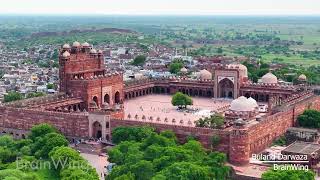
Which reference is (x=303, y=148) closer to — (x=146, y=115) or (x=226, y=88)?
(x=146, y=115)

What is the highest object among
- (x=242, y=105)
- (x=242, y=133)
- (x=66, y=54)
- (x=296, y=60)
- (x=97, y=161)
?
(x=66, y=54)

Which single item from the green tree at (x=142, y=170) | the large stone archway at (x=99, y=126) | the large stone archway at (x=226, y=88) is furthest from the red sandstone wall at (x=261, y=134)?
the large stone archway at (x=226, y=88)

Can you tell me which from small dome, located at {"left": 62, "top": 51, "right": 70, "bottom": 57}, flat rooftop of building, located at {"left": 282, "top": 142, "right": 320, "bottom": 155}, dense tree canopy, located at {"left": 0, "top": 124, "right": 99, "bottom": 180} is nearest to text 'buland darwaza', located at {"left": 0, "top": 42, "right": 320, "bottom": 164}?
small dome, located at {"left": 62, "top": 51, "right": 70, "bottom": 57}

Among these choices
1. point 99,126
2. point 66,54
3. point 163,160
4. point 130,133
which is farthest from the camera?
point 66,54

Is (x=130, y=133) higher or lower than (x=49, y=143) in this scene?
higher

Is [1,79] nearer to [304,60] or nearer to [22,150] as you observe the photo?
[22,150]

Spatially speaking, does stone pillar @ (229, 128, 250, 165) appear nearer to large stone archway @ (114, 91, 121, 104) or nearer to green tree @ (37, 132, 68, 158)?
green tree @ (37, 132, 68, 158)

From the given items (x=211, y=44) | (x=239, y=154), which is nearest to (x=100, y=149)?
(x=239, y=154)

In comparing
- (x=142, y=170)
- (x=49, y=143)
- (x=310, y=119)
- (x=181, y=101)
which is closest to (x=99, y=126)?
(x=49, y=143)
